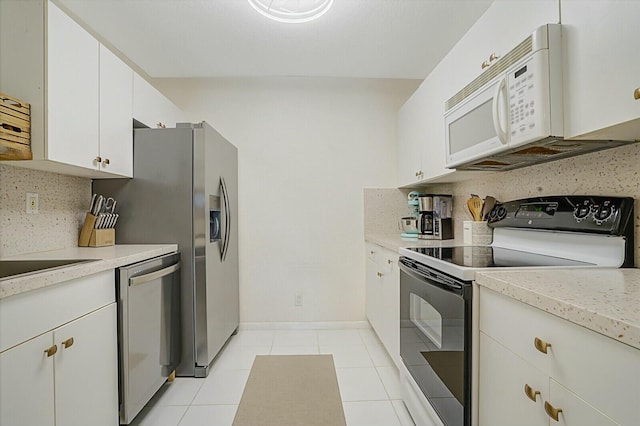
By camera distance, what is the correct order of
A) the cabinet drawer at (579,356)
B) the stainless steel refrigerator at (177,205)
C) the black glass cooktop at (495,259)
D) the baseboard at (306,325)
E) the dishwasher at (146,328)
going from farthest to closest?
the baseboard at (306,325)
the stainless steel refrigerator at (177,205)
the dishwasher at (146,328)
the black glass cooktop at (495,259)
the cabinet drawer at (579,356)

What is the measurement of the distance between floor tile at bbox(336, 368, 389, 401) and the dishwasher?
1.12 metres

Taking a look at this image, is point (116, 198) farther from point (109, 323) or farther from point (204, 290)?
point (109, 323)

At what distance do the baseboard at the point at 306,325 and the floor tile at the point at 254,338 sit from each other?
0.05 m

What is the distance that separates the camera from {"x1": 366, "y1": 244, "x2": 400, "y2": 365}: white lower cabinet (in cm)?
223

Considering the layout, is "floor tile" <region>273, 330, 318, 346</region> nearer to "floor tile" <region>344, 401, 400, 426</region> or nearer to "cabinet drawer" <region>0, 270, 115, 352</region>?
"floor tile" <region>344, 401, 400, 426</region>

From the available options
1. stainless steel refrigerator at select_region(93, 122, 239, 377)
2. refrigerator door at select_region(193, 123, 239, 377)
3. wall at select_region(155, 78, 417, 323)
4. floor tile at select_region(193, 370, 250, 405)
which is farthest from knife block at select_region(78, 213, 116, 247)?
wall at select_region(155, 78, 417, 323)

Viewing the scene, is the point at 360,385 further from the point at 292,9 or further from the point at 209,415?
the point at 292,9

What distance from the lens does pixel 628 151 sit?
4.25ft

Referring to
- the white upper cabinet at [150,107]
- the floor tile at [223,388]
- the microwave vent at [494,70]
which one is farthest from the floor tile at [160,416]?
the microwave vent at [494,70]

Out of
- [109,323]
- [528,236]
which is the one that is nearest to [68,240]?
[109,323]

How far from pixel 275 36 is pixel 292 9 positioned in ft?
1.54

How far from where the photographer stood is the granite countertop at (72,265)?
111 centimetres

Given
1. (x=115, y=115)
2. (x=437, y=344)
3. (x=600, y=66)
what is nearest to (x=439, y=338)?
(x=437, y=344)

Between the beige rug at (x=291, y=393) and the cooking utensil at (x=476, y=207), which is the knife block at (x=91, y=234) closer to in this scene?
the beige rug at (x=291, y=393)
